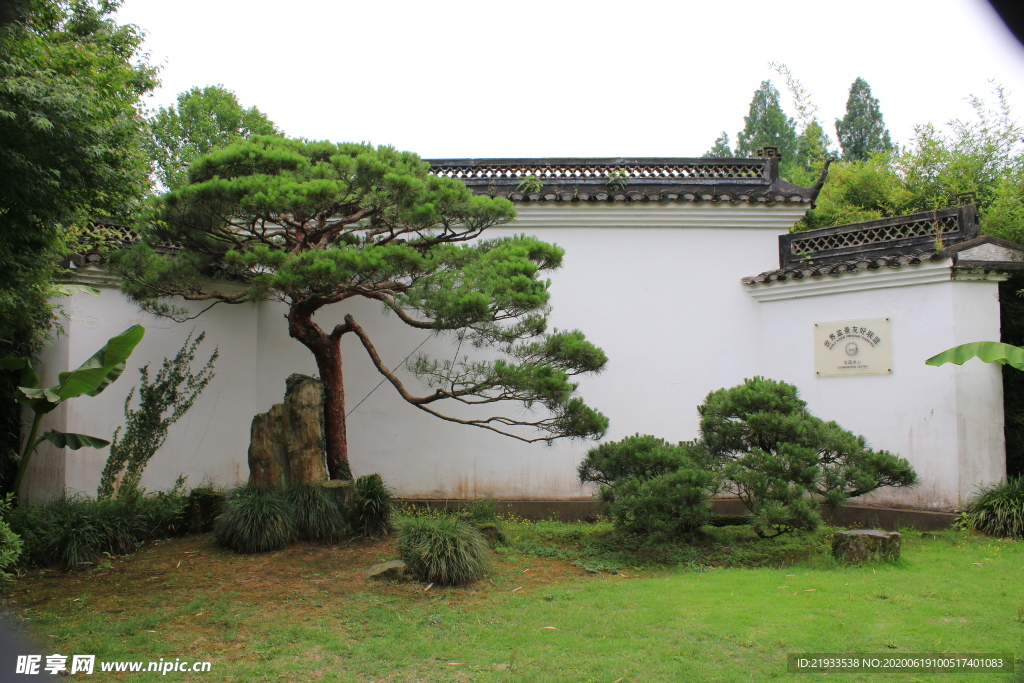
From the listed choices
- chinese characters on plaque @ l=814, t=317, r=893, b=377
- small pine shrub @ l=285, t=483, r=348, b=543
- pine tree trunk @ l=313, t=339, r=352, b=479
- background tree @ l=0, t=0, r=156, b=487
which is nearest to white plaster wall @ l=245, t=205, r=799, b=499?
chinese characters on plaque @ l=814, t=317, r=893, b=377

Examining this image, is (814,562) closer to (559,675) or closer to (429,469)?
(559,675)

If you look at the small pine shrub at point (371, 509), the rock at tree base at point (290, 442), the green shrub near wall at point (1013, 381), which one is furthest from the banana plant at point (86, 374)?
the green shrub near wall at point (1013, 381)

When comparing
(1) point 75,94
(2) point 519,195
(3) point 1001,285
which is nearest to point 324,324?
(2) point 519,195

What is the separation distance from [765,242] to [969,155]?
20.2 ft

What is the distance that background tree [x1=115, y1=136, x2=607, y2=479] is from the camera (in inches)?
247

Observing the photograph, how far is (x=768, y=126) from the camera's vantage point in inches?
A: 1079

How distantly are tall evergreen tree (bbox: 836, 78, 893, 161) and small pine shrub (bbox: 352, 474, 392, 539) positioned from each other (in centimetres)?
2153

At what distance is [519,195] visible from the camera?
9211mm

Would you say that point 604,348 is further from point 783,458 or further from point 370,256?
point 370,256

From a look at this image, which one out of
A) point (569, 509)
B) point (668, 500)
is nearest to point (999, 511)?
point (668, 500)

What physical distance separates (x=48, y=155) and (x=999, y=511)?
29.3 ft

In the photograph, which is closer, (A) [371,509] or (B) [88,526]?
(B) [88,526]

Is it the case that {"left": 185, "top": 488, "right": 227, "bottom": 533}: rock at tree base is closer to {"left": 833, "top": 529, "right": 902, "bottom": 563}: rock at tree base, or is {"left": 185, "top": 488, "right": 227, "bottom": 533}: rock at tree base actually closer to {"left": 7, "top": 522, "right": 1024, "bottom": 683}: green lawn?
{"left": 7, "top": 522, "right": 1024, "bottom": 683}: green lawn

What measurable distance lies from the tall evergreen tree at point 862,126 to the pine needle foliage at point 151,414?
861 inches
